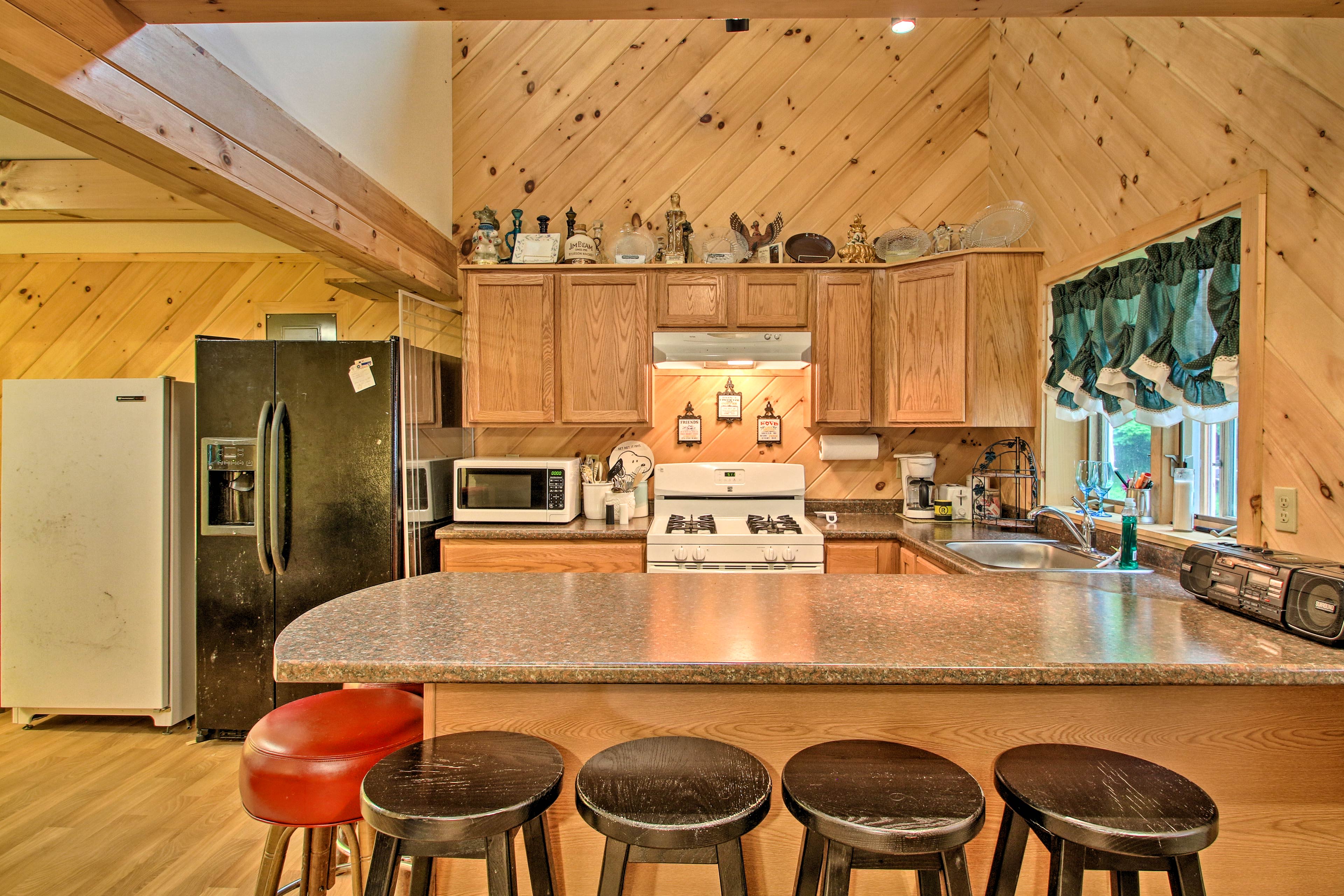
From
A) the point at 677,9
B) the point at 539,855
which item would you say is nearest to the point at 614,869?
the point at 539,855

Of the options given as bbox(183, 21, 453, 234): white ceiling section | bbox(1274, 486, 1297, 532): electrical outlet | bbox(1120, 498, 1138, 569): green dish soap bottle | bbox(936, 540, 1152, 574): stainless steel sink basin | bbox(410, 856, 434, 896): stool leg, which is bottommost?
bbox(410, 856, 434, 896): stool leg

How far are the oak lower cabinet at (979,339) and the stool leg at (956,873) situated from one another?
7.55 ft

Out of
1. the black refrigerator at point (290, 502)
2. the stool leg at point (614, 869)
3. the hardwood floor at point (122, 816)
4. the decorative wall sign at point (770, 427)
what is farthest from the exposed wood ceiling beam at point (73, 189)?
the stool leg at point (614, 869)

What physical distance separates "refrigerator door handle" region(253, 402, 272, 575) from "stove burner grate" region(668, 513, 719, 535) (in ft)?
5.69

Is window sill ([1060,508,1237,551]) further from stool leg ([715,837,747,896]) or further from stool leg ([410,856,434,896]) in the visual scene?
stool leg ([410,856,434,896])

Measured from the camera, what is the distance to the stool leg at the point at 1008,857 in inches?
44.1

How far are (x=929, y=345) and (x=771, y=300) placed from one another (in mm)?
773

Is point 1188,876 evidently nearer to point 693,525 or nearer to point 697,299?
point 693,525

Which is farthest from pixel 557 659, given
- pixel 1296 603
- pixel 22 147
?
pixel 22 147

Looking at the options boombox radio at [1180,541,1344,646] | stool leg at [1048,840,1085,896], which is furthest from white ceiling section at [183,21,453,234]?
boombox radio at [1180,541,1344,646]

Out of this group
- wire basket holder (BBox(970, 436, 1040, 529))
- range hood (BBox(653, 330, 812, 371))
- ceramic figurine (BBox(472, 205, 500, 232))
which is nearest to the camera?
wire basket holder (BBox(970, 436, 1040, 529))

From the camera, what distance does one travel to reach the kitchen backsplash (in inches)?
140

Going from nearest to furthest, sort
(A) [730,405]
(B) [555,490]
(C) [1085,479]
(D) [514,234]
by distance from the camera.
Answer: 1. (C) [1085,479]
2. (B) [555,490]
3. (D) [514,234]
4. (A) [730,405]

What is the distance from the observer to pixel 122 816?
2.30 metres
